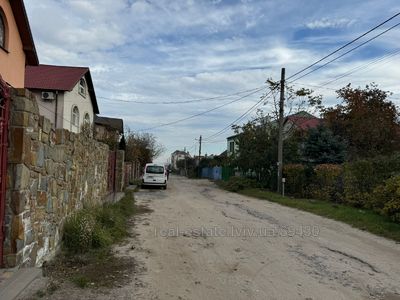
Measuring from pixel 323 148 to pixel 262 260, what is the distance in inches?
866

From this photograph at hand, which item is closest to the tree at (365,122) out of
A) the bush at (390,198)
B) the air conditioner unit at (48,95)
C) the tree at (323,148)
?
the tree at (323,148)

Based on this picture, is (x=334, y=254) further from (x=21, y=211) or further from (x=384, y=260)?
(x=21, y=211)

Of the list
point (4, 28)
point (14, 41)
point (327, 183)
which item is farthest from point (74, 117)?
point (327, 183)

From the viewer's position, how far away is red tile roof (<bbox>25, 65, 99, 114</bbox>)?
32000 millimetres

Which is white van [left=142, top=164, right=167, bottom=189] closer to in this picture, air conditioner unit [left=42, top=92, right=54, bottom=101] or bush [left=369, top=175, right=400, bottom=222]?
air conditioner unit [left=42, top=92, right=54, bottom=101]

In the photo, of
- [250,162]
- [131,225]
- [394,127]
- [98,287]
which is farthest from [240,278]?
[394,127]

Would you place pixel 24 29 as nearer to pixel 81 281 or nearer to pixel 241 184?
pixel 81 281

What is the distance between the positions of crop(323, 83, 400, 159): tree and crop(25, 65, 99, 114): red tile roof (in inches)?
810

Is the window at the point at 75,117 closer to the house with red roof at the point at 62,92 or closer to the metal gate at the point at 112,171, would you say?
the house with red roof at the point at 62,92

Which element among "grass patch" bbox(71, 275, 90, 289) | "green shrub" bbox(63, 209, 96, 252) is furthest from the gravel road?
"green shrub" bbox(63, 209, 96, 252)

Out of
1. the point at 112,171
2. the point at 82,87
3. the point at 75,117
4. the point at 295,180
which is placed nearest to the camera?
the point at 112,171

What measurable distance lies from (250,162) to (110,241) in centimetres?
2336

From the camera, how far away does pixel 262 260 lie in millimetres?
8078

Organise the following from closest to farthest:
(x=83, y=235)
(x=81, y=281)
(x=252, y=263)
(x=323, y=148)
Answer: (x=81, y=281)
(x=252, y=263)
(x=83, y=235)
(x=323, y=148)
